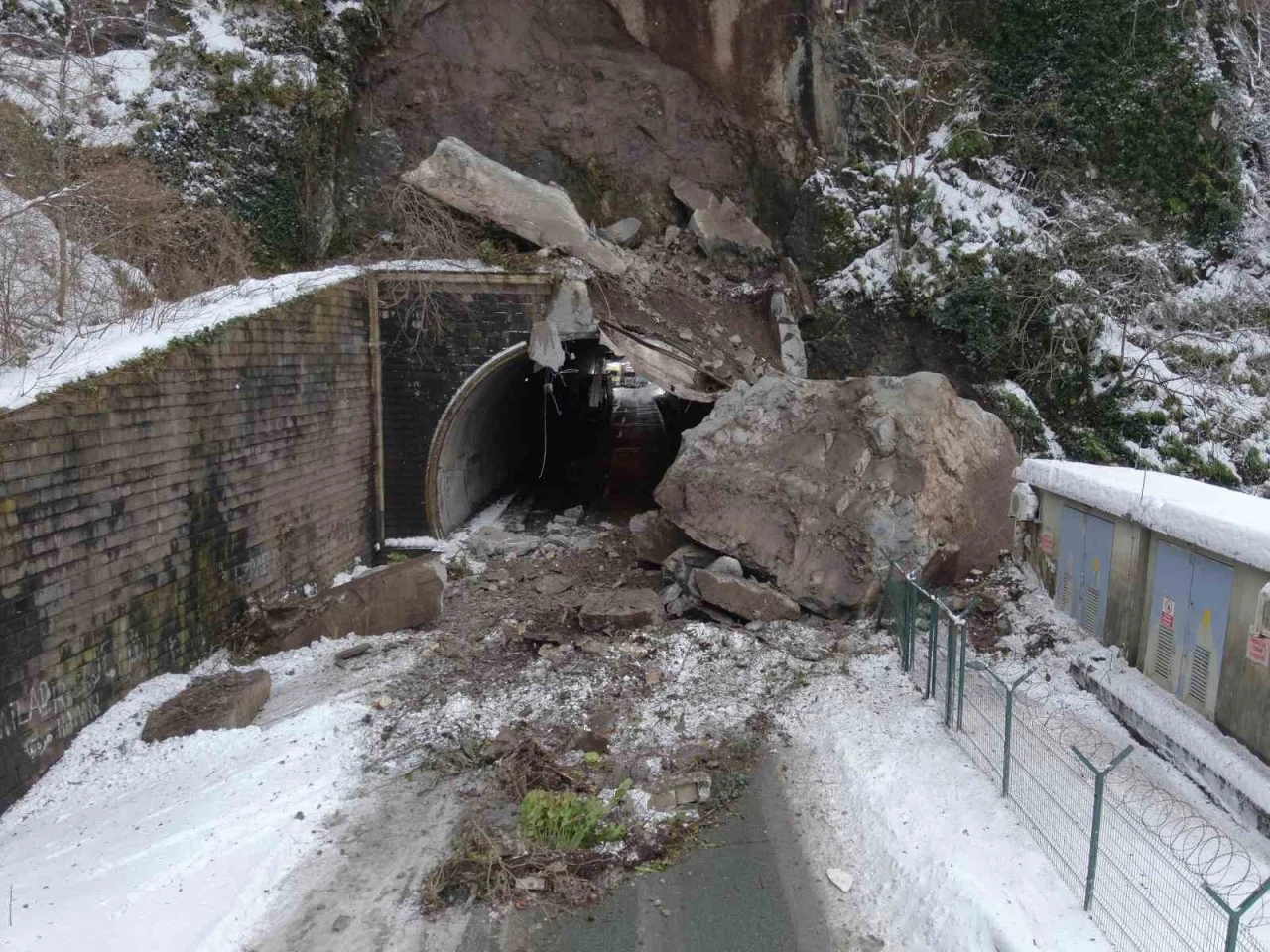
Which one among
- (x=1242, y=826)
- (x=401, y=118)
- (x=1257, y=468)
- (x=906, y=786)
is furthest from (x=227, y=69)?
(x=1257, y=468)

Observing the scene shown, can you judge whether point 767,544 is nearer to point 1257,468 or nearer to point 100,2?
point 1257,468

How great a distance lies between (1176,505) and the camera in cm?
631

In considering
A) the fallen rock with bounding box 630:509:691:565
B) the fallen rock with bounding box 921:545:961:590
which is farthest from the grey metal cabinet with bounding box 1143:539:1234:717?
the fallen rock with bounding box 630:509:691:565

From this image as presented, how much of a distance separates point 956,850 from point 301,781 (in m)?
4.86

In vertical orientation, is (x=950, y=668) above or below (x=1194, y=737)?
above

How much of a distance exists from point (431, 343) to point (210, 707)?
23.2 ft

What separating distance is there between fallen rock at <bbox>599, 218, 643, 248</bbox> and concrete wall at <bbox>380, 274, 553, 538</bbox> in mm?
3340

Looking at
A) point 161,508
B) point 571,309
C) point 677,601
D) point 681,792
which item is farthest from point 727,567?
point 161,508

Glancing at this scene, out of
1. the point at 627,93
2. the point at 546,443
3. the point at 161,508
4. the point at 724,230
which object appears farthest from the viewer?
the point at 546,443

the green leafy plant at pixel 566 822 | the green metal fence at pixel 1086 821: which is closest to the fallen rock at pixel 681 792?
the green leafy plant at pixel 566 822

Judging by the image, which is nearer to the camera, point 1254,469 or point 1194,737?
point 1194,737

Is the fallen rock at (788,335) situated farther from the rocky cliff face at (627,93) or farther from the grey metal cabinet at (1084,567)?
the grey metal cabinet at (1084,567)

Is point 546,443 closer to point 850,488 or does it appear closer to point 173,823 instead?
point 850,488

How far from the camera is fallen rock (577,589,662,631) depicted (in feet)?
30.8
